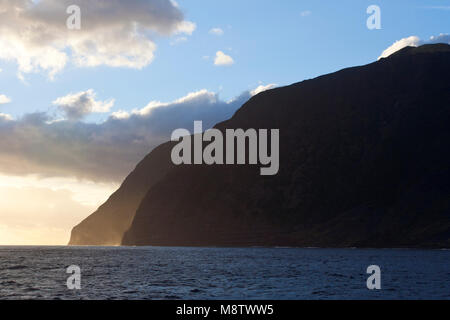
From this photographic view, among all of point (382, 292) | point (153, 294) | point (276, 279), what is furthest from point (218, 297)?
point (276, 279)
